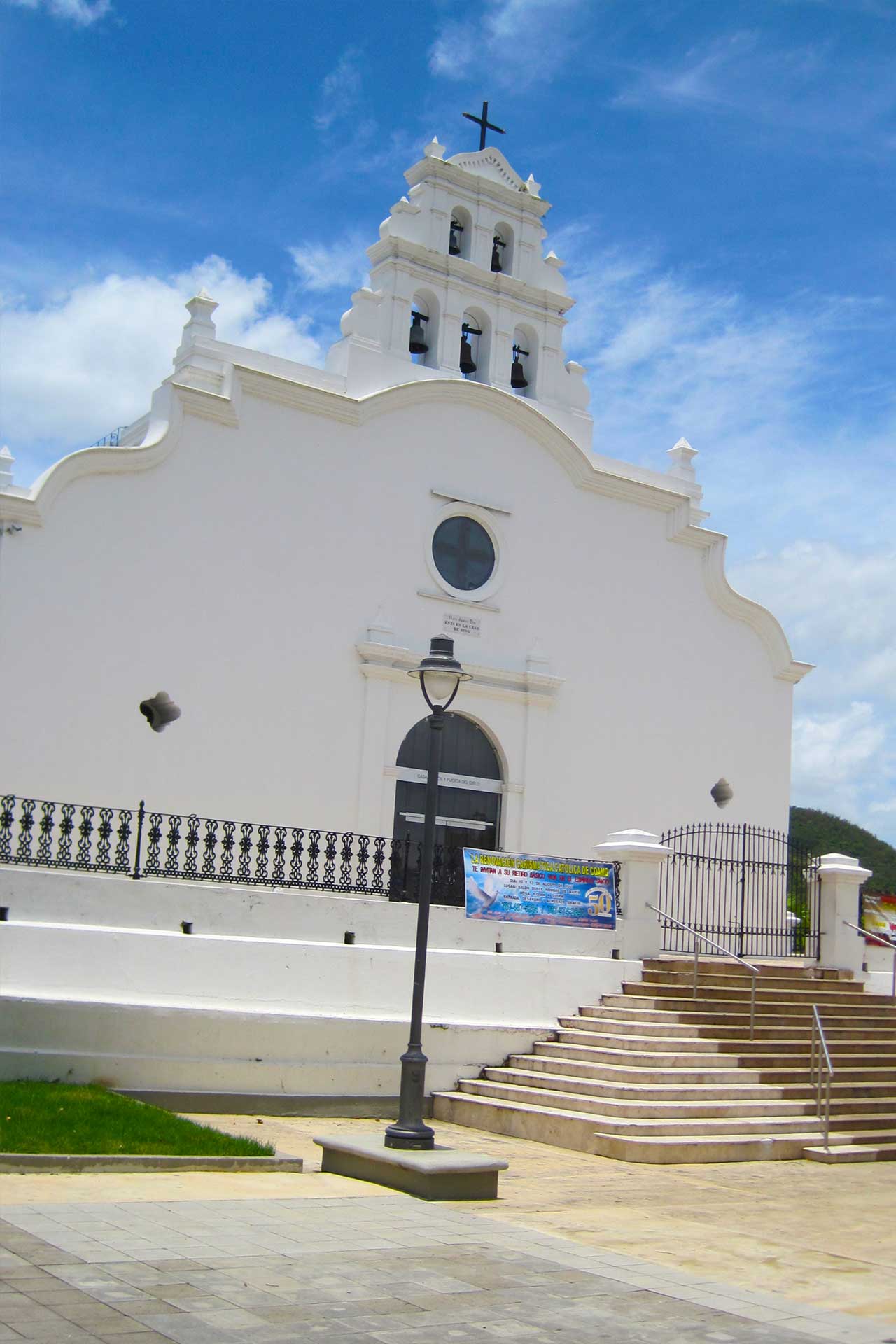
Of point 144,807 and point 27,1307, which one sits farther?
point 144,807

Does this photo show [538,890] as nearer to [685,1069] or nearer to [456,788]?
[685,1069]

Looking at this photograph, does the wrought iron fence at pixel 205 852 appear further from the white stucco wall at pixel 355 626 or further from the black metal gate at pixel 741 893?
the black metal gate at pixel 741 893

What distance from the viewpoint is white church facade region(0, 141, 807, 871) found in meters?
17.8

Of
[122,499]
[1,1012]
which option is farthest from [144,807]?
[1,1012]

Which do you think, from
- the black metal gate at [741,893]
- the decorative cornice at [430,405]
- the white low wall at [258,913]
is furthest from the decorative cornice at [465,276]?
the white low wall at [258,913]

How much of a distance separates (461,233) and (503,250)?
863 mm

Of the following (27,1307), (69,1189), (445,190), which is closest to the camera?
(27,1307)

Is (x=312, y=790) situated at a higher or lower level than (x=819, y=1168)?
higher

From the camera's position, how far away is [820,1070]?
45.3ft

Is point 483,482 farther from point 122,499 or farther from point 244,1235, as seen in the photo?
point 244,1235

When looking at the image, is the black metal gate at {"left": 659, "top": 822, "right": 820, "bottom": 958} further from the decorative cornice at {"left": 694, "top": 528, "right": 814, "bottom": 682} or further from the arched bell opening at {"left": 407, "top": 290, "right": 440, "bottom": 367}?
the arched bell opening at {"left": 407, "top": 290, "right": 440, "bottom": 367}

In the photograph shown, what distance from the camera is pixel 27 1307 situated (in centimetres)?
610

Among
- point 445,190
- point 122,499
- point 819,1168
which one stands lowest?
point 819,1168

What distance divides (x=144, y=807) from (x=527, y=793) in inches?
240
